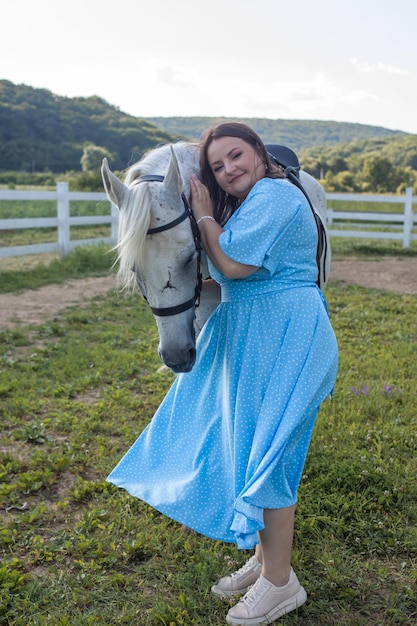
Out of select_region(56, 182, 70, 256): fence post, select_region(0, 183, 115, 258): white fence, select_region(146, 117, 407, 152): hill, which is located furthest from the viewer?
select_region(146, 117, 407, 152): hill

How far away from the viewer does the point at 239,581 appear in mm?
2236

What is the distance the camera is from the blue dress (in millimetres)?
1901

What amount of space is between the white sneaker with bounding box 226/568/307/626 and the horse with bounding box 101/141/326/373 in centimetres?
87

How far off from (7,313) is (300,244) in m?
5.64

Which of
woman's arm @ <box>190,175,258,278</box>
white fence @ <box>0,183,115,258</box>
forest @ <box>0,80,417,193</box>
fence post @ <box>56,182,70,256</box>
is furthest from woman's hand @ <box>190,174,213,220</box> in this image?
forest @ <box>0,80,417,193</box>

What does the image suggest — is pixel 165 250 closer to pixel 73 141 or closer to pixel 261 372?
pixel 261 372

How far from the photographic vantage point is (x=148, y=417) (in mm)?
3939

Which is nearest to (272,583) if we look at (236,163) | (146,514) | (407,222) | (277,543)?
(277,543)

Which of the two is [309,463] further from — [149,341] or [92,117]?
[92,117]

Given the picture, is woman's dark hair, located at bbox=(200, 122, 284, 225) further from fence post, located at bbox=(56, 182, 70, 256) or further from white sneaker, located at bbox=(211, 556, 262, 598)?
fence post, located at bbox=(56, 182, 70, 256)

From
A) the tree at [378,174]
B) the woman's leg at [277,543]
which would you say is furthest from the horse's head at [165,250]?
the tree at [378,174]

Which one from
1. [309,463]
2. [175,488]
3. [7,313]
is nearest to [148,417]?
[309,463]

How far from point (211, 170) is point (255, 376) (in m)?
0.85

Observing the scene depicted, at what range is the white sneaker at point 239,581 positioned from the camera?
2.22 meters
